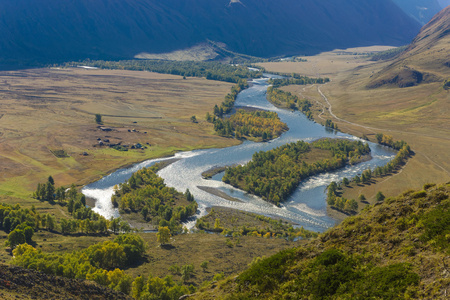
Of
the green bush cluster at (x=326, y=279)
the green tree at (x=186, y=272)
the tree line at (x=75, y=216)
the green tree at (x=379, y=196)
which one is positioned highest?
the green bush cluster at (x=326, y=279)

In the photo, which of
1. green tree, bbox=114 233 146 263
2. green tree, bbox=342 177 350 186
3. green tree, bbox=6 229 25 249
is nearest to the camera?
green tree, bbox=114 233 146 263

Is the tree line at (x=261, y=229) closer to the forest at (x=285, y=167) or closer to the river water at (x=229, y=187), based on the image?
the river water at (x=229, y=187)

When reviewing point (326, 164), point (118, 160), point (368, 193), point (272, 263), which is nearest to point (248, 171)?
point (326, 164)

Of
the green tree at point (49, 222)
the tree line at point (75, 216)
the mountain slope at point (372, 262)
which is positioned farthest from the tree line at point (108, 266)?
the mountain slope at point (372, 262)

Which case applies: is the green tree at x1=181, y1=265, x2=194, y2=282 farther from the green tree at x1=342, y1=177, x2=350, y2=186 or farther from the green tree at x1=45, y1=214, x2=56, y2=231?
the green tree at x1=342, y1=177, x2=350, y2=186

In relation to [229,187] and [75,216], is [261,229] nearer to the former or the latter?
[229,187]

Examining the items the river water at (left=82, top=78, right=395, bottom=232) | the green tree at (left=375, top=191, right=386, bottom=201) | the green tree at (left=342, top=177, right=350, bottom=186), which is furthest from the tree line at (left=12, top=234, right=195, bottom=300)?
the green tree at (left=342, top=177, right=350, bottom=186)

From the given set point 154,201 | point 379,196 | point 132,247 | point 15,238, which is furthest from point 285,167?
point 15,238
